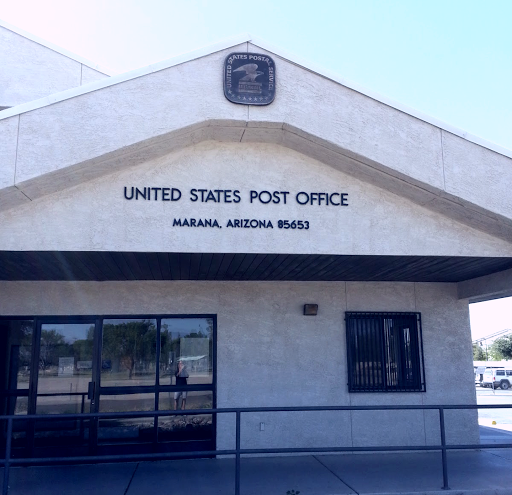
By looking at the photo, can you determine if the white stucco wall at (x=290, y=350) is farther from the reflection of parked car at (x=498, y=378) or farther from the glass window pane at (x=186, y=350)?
the reflection of parked car at (x=498, y=378)

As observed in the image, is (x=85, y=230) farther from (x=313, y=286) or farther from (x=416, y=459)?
(x=416, y=459)

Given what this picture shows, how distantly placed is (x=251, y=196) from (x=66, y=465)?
5.17m

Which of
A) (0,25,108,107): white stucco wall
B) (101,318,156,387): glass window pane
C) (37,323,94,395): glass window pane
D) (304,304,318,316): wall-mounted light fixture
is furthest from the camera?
(0,25,108,107): white stucco wall

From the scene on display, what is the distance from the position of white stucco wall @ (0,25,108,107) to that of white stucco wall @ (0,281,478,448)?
5440mm

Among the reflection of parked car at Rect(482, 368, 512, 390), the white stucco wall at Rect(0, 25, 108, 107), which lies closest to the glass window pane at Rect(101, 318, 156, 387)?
the white stucco wall at Rect(0, 25, 108, 107)

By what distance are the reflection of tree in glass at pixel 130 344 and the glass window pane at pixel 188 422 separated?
69 centimetres

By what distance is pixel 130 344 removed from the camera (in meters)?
9.68

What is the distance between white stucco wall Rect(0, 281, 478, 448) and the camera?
9586 millimetres

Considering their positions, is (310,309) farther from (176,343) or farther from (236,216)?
(236,216)

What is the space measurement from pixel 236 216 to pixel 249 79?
1.83 metres

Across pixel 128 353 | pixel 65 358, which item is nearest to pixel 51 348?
pixel 65 358

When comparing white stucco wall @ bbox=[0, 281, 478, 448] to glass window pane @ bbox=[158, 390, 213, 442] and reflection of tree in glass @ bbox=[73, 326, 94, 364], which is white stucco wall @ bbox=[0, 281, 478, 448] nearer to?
glass window pane @ bbox=[158, 390, 213, 442]

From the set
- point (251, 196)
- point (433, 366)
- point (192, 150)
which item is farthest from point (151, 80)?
point (433, 366)

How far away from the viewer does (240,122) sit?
25.0 ft
